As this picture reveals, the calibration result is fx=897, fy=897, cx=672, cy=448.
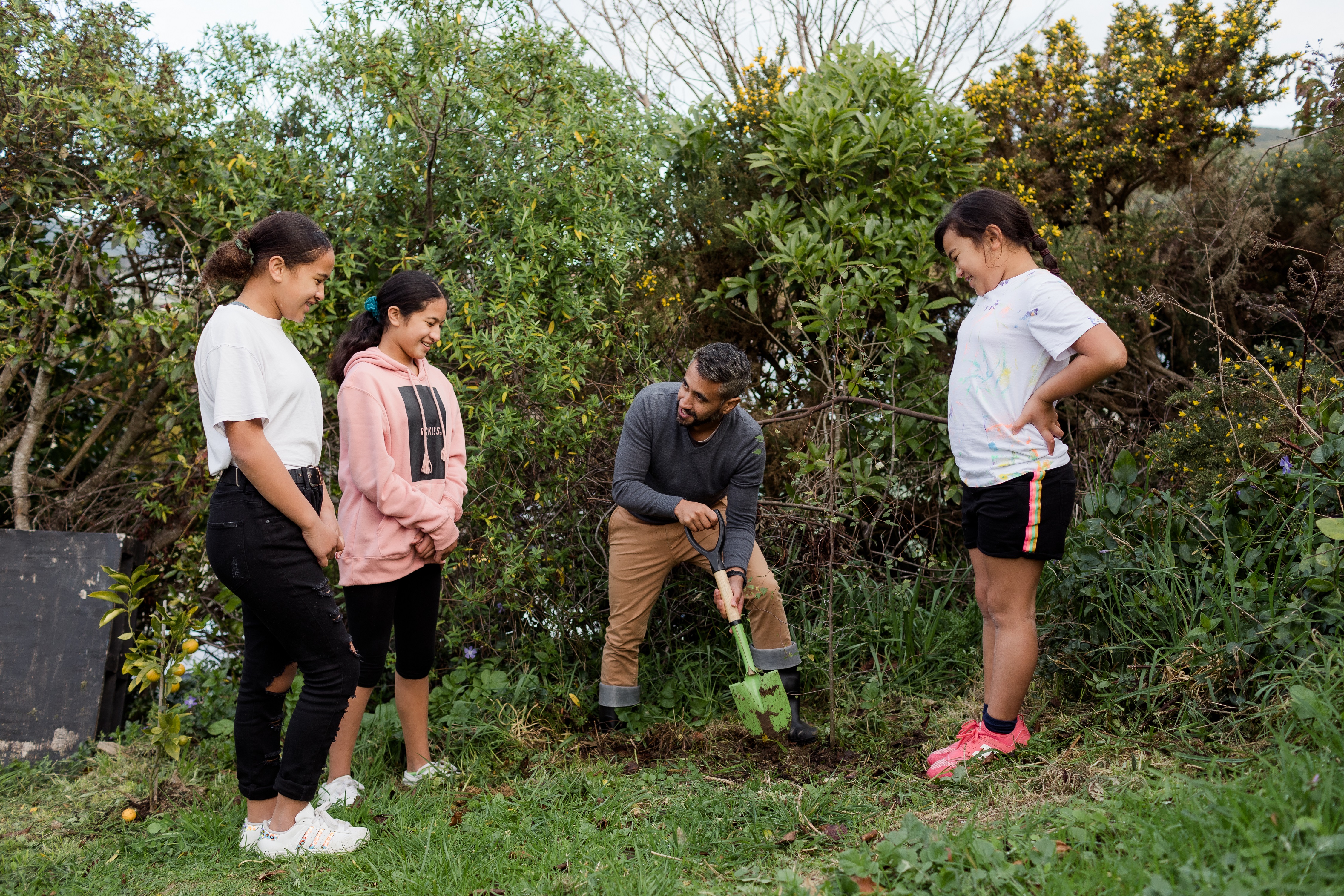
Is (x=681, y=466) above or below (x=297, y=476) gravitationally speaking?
above

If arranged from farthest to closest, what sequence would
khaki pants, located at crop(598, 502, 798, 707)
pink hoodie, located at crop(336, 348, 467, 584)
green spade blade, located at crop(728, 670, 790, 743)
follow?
khaki pants, located at crop(598, 502, 798, 707)
green spade blade, located at crop(728, 670, 790, 743)
pink hoodie, located at crop(336, 348, 467, 584)

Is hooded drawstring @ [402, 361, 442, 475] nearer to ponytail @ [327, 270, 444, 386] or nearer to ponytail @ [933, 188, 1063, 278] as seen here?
ponytail @ [327, 270, 444, 386]

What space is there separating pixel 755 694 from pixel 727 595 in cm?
34

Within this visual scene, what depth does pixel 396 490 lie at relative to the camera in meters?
2.75

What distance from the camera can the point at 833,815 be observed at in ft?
8.67

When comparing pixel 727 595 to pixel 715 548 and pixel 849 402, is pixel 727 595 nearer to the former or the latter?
pixel 715 548

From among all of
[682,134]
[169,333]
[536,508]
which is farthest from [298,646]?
[682,134]

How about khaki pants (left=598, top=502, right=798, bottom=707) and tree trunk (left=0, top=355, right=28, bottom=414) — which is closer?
khaki pants (left=598, top=502, right=798, bottom=707)

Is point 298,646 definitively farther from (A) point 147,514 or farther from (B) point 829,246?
(B) point 829,246

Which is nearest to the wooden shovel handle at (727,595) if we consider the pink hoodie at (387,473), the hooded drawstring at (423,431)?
the pink hoodie at (387,473)

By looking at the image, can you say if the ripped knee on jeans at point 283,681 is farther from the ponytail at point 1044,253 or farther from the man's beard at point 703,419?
the ponytail at point 1044,253

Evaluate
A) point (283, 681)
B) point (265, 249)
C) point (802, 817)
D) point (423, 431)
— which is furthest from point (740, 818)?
point (265, 249)

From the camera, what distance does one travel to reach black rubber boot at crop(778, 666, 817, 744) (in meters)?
3.25

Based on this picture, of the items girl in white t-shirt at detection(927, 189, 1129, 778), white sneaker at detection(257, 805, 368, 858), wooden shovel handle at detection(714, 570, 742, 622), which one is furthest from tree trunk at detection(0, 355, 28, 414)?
girl in white t-shirt at detection(927, 189, 1129, 778)
